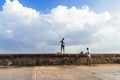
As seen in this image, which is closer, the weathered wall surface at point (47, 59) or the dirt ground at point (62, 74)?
the dirt ground at point (62, 74)

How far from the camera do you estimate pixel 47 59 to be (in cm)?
2591

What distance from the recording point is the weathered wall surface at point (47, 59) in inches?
997

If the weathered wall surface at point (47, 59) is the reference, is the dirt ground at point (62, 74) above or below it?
below

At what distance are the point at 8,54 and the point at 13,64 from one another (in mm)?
934

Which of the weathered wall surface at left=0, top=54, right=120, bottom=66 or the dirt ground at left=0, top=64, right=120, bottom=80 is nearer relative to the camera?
the dirt ground at left=0, top=64, right=120, bottom=80

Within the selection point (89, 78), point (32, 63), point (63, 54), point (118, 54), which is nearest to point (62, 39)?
point (63, 54)

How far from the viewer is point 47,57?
25922 mm

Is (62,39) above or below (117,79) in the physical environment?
above

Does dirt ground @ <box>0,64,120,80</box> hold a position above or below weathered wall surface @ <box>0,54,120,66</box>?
below

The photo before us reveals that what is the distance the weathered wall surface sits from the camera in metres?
25.3

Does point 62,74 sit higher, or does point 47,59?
point 47,59

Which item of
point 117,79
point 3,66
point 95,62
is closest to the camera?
point 117,79

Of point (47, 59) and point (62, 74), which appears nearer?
point (62, 74)

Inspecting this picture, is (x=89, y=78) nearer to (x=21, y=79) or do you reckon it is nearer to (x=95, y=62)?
(x=21, y=79)
